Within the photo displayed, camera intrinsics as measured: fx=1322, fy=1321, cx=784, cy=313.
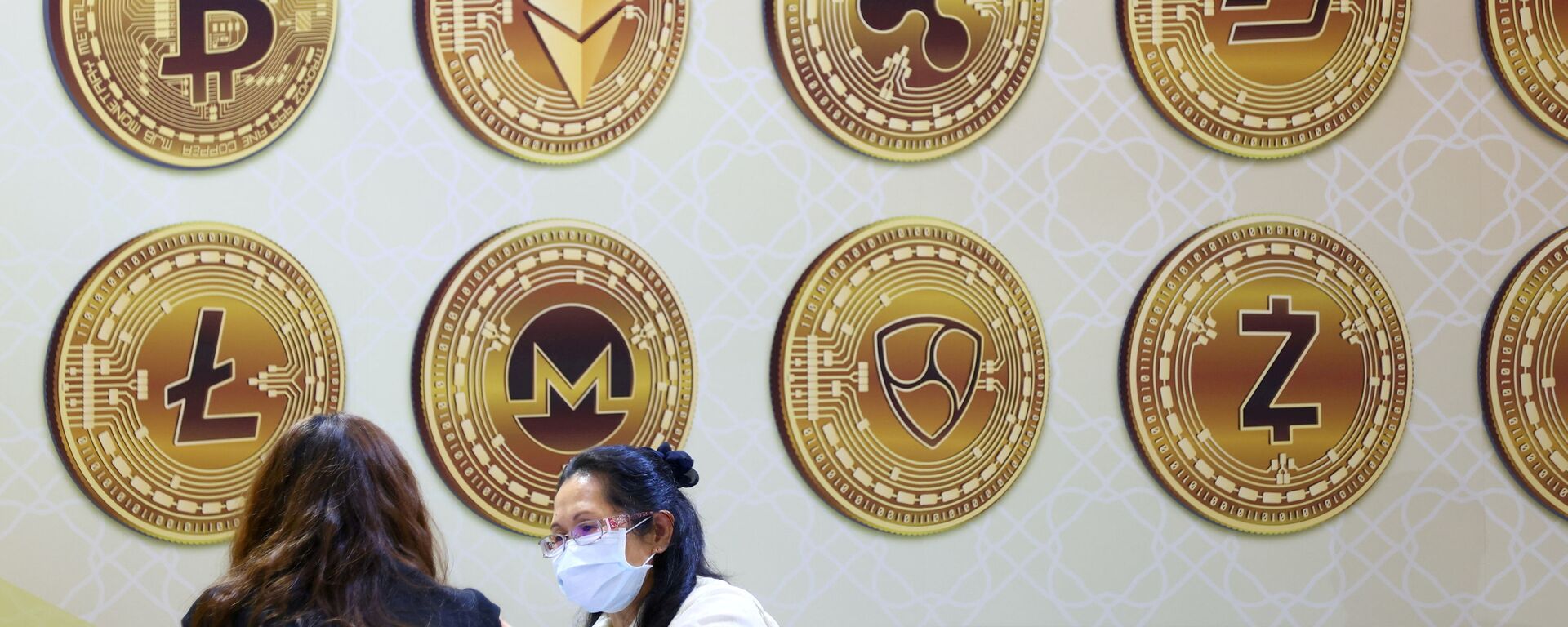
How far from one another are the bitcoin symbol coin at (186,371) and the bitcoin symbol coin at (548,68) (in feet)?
1.43

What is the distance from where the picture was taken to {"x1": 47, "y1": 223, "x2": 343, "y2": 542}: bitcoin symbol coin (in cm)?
228

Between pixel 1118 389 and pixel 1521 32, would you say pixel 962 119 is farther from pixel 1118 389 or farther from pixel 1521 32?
pixel 1521 32

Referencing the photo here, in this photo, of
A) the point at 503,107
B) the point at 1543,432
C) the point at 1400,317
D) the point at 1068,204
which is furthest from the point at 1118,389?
the point at 503,107

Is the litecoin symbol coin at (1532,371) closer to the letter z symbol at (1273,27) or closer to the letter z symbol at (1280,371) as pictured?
the letter z symbol at (1280,371)

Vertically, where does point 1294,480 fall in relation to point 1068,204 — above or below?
below

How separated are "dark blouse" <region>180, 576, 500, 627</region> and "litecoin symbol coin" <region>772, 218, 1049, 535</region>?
33.8 inches

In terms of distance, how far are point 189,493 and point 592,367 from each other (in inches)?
28.7

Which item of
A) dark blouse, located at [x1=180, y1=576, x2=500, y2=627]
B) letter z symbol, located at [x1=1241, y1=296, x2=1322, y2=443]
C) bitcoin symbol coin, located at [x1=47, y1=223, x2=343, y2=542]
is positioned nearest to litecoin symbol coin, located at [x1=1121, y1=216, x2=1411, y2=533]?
letter z symbol, located at [x1=1241, y1=296, x2=1322, y2=443]

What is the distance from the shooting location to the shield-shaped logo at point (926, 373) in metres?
2.38

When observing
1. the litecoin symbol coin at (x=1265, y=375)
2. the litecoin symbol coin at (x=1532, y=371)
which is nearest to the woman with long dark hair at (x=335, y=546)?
the litecoin symbol coin at (x=1265, y=375)

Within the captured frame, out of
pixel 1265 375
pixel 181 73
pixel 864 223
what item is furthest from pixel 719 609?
pixel 181 73

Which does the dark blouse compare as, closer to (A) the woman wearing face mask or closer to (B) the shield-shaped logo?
(A) the woman wearing face mask

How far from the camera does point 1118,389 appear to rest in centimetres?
241

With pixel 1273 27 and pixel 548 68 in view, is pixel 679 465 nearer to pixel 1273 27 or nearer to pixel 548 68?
pixel 548 68
